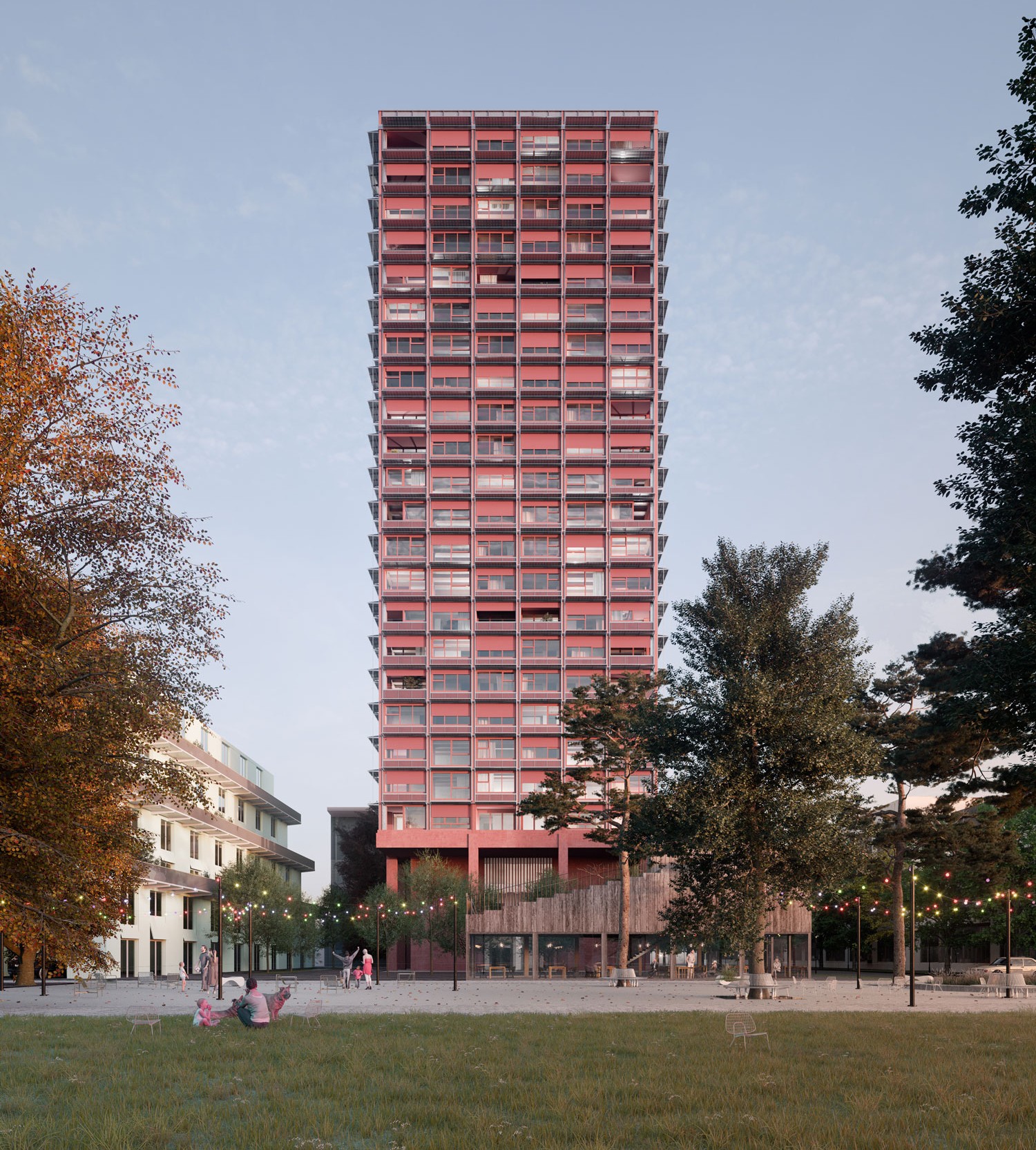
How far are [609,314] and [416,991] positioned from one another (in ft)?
211

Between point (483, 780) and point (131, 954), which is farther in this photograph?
point (483, 780)

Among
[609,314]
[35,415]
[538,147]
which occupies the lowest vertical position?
[35,415]

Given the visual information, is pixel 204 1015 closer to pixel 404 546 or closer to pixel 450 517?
pixel 404 546

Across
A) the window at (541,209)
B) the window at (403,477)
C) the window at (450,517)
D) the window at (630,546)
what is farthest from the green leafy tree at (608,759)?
the window at (541,209)

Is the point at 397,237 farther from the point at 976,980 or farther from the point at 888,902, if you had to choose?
the point at 976,980

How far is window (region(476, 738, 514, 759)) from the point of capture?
92.3 metres

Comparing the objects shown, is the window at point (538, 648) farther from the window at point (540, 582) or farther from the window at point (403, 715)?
the window at point (403, 715)

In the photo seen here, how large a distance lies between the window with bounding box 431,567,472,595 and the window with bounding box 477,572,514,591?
3.12ft

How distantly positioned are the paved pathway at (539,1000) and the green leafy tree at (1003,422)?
12656 millimetres

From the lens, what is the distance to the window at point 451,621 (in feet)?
309

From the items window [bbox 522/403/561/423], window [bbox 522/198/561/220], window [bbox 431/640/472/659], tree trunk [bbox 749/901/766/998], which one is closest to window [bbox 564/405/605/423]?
window [bbox 522/403/561/423]

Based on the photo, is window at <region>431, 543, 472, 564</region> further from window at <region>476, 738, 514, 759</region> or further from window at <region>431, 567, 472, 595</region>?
window at <region>476, 738, 514, 759</region>

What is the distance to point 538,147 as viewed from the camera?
102125 mm

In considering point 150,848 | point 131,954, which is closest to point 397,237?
point 131,954
